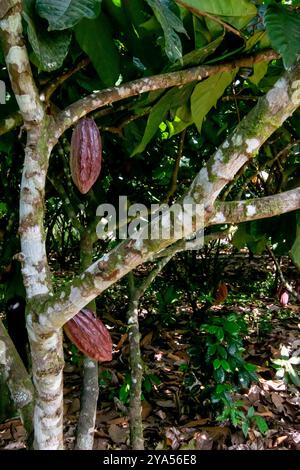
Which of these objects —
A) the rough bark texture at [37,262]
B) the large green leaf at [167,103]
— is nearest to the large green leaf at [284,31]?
the large green leaf at [167,103]

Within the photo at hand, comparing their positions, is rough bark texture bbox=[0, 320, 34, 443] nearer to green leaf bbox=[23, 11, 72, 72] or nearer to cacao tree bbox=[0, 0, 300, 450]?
cacao tree bbox=[0, 0, 300, 450]

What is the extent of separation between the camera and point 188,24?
94 cm

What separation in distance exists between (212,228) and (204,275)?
936mm

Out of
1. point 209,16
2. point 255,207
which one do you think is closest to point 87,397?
point 255,207

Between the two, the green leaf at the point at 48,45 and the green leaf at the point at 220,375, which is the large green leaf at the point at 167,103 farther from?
the green leaf at the point at 220,375

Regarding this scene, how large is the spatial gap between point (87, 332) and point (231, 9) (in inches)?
24.7

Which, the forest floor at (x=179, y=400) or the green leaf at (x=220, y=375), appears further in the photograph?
the green leaf at (x=220, y=375)

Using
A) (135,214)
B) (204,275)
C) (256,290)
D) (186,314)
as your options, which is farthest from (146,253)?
(256,290)

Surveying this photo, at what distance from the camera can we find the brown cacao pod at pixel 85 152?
3.35 ft

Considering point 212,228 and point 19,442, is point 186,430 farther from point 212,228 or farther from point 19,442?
point 212,228

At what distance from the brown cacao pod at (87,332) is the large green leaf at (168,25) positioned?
0.47 meters

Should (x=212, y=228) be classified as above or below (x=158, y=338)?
above

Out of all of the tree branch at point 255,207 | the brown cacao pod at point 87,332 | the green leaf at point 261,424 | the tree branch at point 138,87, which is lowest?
the green leaf at point 261,424

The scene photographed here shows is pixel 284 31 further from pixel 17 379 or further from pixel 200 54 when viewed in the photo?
pixel 17 379
